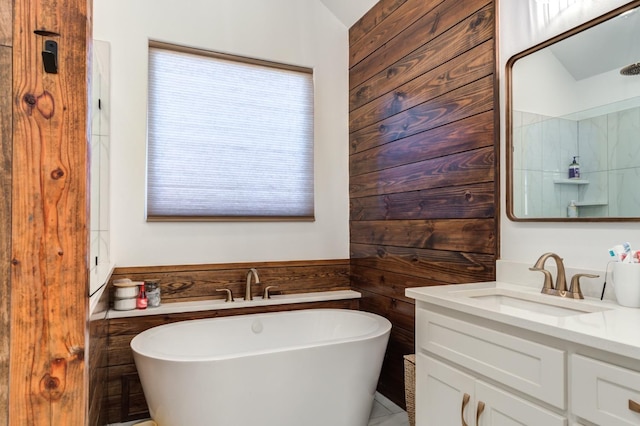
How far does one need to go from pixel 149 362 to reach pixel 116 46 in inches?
79.4

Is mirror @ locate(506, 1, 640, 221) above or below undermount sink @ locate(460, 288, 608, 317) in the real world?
above

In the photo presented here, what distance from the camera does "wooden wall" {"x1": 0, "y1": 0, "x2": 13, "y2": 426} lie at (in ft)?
3.09

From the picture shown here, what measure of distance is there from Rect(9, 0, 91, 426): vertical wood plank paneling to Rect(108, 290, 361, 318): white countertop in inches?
62.5

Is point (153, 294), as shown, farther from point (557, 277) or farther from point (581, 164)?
point (581, 164)

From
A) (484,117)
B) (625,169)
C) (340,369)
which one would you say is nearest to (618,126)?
(625,169)

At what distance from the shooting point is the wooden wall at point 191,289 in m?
2.48

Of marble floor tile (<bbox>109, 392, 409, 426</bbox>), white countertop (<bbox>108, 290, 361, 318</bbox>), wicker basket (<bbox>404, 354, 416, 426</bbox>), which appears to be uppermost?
white countertop (<bbox>108, 290, 361, 318</bbox>)

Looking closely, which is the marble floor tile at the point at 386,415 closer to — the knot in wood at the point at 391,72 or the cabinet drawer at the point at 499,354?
the cabinet drawer at the point at 499,354

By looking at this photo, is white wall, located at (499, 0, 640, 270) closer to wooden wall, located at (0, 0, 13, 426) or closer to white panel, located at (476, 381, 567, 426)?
white panel, located at (476, 381, 567, 426)

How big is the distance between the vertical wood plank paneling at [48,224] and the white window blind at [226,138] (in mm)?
1794

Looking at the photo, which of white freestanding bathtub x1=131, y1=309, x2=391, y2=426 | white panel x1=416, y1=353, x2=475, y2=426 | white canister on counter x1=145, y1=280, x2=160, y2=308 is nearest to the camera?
white panel x1=416, y1=353, x2=475, y2=426

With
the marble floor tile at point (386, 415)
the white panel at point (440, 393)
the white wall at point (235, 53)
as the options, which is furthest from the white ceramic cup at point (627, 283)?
the white wall at point (235, 53)

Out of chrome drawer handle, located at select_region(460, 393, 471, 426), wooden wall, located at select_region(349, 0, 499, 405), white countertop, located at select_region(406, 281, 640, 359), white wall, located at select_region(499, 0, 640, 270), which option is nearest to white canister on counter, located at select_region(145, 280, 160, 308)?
wooden wall, located at select_region(349, 0, 499, 405)

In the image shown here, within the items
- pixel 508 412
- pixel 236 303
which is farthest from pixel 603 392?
pixel 236 303
